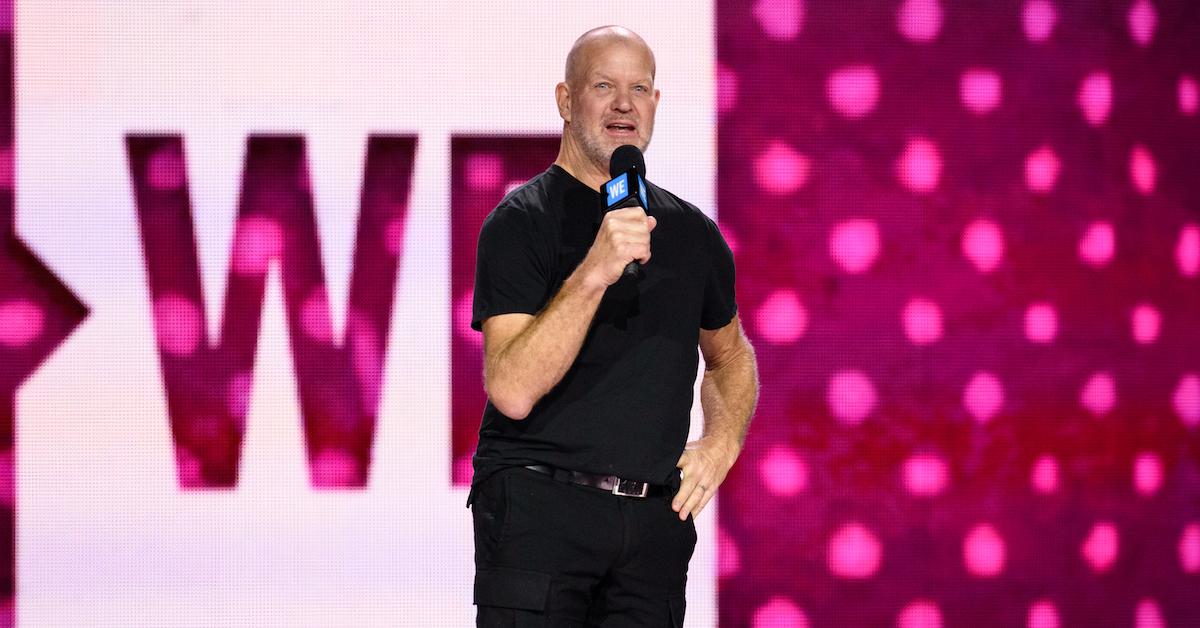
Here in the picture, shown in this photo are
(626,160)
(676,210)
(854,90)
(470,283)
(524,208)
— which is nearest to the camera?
(626,160)

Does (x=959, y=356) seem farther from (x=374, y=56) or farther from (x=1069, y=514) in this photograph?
(x=374, y=56)

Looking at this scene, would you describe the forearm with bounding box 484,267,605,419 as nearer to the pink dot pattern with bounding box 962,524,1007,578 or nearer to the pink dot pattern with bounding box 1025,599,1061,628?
the pink dot pattern with bounding box 962,524,1007,578

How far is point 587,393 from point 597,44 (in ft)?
1.83

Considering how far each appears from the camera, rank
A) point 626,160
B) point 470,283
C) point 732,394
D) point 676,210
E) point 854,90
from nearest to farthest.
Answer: point 626,160 → point 676,210 → point 732,394 → point 470,283 → point 854,90

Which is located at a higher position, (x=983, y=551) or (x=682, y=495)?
(x=682, y=495)

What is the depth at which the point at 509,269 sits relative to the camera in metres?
1.72

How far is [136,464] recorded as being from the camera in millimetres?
2867

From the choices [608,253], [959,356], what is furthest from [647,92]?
[959,356]

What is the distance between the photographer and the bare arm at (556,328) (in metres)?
1.56

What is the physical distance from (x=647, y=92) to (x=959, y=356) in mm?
1516

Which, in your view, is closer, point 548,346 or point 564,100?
point 548,346

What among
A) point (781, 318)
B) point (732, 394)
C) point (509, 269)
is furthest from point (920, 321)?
point (509, 269)

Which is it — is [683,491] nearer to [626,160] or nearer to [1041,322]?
[626,160]

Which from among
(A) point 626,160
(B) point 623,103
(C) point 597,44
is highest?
(C) point 597,44
